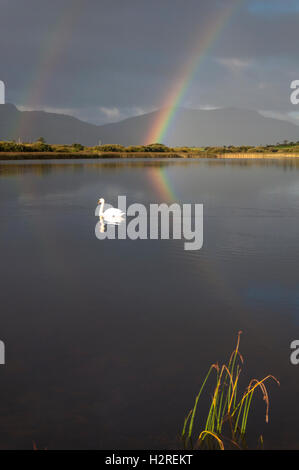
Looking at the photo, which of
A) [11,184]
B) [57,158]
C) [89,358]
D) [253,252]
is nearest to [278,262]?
[253,252]

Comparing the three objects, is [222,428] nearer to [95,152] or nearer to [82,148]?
[95,152]

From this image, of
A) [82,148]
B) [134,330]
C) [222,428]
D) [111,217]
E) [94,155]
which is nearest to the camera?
[222,428]

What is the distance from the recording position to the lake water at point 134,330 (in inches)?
187

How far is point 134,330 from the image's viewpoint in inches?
273

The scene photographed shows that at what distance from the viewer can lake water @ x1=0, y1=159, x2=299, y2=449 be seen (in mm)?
4758

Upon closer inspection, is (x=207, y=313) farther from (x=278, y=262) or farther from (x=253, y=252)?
(x=253, y=252)

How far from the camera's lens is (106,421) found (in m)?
4.77

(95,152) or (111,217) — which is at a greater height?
(95,152)

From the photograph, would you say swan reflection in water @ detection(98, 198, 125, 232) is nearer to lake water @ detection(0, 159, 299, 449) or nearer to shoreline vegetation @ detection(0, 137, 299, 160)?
lake water @ detection(0, 159, 299, 449)

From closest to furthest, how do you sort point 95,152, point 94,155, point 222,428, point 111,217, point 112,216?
point 222,428 → point 111,217 → point 112,216 → point 94,155 → point 95,152

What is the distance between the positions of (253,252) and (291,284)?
3031 millimetres

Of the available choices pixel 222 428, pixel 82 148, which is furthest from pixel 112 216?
pixel 82 148

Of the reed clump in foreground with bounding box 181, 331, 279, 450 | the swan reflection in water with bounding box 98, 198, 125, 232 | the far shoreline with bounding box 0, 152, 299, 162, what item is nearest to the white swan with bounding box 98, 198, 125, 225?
the swan reflection in water with bounding box 98, 198, 125, 232

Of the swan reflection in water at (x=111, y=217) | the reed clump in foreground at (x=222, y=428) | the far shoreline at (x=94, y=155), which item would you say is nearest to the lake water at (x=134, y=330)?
the reed clump in foreground at (x=222, y=428)
